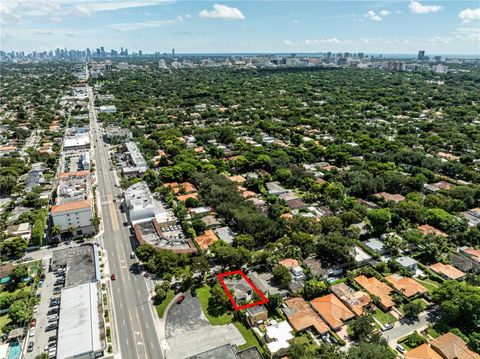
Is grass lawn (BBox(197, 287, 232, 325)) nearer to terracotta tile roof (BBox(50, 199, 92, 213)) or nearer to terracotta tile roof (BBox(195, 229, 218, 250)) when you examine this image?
terracotta tile roof (BBox(195, 229, 218, 250))

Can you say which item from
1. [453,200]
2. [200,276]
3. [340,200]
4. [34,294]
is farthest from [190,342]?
[453,200]

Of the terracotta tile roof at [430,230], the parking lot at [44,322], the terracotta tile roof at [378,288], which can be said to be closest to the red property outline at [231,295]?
the terracotta tile roof at [378,288]

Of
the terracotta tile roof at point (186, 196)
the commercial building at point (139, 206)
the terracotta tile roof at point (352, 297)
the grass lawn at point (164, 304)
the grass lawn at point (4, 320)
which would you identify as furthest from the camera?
the terracotta tile roof at point (186, 196)

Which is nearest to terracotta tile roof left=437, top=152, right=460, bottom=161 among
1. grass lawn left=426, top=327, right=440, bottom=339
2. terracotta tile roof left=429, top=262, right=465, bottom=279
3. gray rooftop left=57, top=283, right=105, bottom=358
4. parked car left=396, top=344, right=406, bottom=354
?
terracotta tile roof left=429, top=262, right=465, bottom=279

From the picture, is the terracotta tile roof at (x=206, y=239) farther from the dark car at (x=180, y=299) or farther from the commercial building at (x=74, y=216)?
the commercial building at (x=74, y=216)

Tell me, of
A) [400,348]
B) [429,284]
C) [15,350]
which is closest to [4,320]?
[15,350]

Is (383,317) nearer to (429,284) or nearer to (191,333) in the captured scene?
(429,284)
